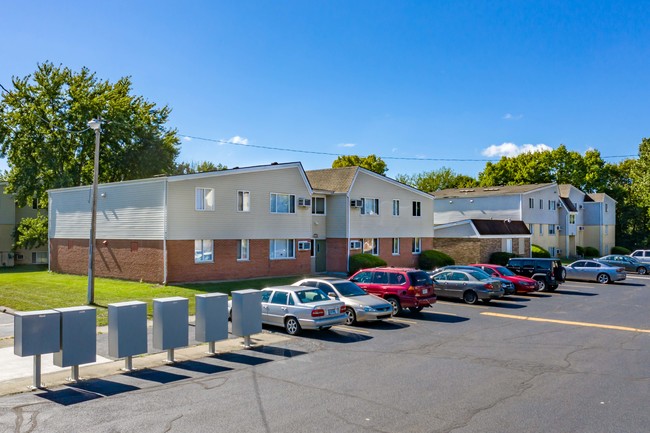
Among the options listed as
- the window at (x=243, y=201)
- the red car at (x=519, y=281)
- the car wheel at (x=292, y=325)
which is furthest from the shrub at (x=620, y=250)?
the car wheel at (x=292, y=325)

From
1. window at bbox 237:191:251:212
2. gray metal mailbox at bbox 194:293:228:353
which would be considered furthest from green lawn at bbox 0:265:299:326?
gray metal mailbox at bbox 194:293:228:353

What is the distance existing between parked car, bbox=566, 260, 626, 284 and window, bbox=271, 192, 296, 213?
1863 cm

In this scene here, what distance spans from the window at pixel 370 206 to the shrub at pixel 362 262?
348cm

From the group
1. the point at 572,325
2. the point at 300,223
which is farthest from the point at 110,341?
the point at 300,223

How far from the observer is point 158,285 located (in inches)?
1072

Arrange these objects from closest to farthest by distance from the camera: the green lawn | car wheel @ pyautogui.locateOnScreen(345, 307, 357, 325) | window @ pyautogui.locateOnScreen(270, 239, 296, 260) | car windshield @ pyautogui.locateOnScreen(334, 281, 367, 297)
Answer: car wheel @ pyautogui.locateOnScreen(345, 307, 357, 325)
car windshield @ pyautogui.locateOnScreen(334, 281, 367, 297)
the green lawn
window @ pyautogui.locateOnScreen(270, 239, 296, 260)

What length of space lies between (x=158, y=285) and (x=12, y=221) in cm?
2928

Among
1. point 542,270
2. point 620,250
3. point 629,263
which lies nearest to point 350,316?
point 542,270

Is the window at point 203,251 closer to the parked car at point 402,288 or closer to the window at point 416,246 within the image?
the parked car at point 402,288

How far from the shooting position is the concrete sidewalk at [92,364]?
1131cm

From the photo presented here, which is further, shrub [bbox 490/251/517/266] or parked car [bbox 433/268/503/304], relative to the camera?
shrub [bbox 490/251/517/266]

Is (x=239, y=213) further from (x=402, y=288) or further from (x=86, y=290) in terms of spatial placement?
(x=402, y=288)

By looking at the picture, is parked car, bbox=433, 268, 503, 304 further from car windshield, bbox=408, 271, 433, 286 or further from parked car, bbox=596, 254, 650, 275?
parked car, bbox=596, 254, 650, 275

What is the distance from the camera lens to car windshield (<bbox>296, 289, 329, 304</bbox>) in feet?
54.9
